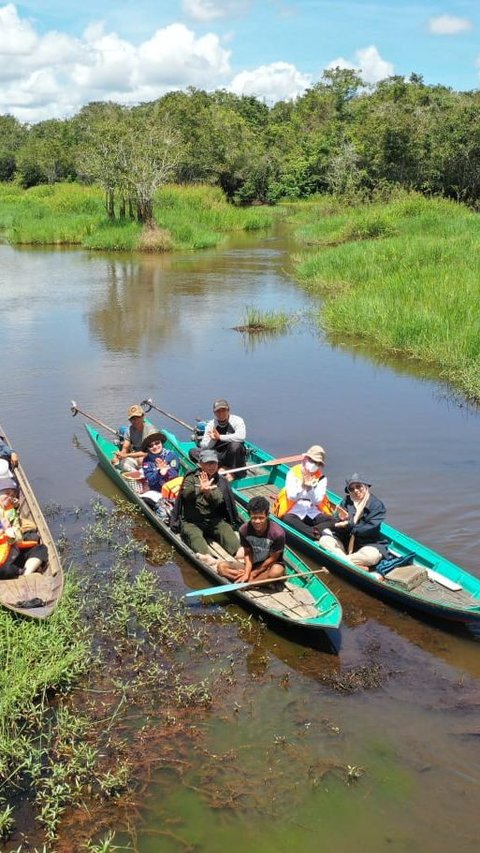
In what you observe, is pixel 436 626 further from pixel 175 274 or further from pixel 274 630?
pixel 175 274

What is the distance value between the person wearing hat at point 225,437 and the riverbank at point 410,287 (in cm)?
Result: 514

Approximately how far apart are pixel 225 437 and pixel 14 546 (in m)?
3.37

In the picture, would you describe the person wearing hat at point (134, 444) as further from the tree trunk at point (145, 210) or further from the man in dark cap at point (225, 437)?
the tree trunk at point (145, 210)

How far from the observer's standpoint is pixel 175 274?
26344 mm

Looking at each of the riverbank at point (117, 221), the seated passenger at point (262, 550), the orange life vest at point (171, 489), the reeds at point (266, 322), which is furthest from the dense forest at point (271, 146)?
the seated passenger at point (262, 550)

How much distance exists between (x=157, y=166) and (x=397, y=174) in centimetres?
1203

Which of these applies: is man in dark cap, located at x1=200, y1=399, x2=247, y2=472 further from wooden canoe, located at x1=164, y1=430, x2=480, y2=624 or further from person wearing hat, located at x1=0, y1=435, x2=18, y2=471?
person wearing hat, located at x1=0, y1=435, x2=18, y2=471

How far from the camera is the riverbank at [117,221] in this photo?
31.5 m

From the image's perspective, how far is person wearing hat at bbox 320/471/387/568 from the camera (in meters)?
7.56

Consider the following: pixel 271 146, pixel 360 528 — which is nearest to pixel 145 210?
pixel 360 528

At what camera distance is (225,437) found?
978 centimetres

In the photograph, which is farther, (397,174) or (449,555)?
(397,174)

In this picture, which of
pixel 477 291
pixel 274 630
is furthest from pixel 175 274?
pixel 274 630

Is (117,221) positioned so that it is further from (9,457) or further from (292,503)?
(292,503)
